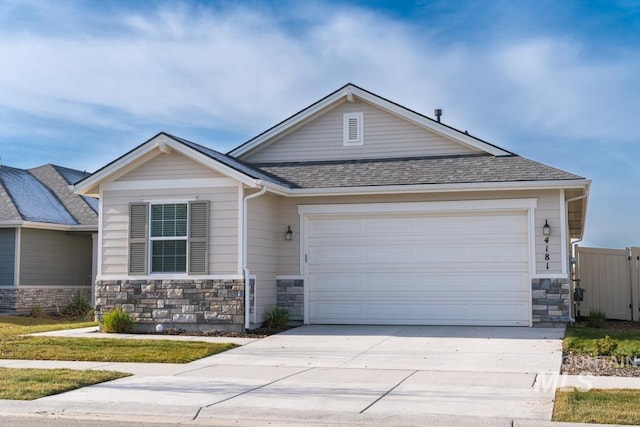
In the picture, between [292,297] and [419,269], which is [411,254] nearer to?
[419,269]

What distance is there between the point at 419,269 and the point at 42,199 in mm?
13562

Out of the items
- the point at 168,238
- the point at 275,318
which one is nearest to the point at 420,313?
the point at 275,318

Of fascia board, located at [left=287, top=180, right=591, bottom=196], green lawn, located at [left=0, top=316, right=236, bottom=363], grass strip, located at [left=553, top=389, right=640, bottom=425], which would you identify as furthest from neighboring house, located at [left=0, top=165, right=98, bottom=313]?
grass strip, located at [left=553, top=389, right=640, bottom=425]

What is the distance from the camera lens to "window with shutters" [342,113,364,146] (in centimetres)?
1817

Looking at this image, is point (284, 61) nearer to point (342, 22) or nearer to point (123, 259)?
point (342, 22)

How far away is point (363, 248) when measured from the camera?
1631cm

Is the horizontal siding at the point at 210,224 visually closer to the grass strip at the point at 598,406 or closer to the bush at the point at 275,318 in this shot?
the bush at the point at 275,318

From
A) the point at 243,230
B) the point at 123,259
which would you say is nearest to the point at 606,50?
the point at 243,230

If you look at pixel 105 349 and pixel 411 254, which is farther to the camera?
pixel 411 254

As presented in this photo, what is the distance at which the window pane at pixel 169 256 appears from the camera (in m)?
15.4

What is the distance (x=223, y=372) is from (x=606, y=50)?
33.5 ft

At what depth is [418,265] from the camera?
16.0 m

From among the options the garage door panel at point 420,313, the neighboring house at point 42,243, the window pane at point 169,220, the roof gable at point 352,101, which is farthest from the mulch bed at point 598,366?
the neighboring house at point 42,243

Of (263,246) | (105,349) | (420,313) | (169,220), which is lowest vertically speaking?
(105,349)
